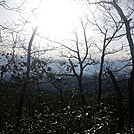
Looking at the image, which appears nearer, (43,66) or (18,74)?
(43,66)

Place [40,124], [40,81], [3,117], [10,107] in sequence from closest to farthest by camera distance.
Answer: [40,81] → [40,124] → [3,117] → [10,107]

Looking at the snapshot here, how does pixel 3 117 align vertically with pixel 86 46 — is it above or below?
below

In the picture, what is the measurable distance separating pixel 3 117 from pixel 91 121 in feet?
20.7

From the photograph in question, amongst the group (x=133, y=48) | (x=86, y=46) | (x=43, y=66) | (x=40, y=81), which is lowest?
(x=40, y=81)

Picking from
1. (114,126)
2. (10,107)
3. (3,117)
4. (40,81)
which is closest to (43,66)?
(40,81)

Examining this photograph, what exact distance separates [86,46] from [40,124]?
13.5m

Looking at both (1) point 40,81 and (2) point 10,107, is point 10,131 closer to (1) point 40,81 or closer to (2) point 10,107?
(1) point 40,81

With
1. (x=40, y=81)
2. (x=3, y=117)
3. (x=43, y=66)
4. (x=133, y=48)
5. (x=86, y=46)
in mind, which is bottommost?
(x=3, y=117)

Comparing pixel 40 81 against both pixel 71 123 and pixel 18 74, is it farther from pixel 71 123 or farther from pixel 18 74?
pixel 71 123

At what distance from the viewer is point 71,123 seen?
809 cm

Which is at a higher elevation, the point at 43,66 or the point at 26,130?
the point at 43,66

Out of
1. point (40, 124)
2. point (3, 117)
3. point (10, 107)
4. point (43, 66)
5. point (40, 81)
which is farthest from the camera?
point (10, 107)

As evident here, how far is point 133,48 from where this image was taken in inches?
312

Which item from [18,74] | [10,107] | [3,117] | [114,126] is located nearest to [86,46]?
[10,107]
